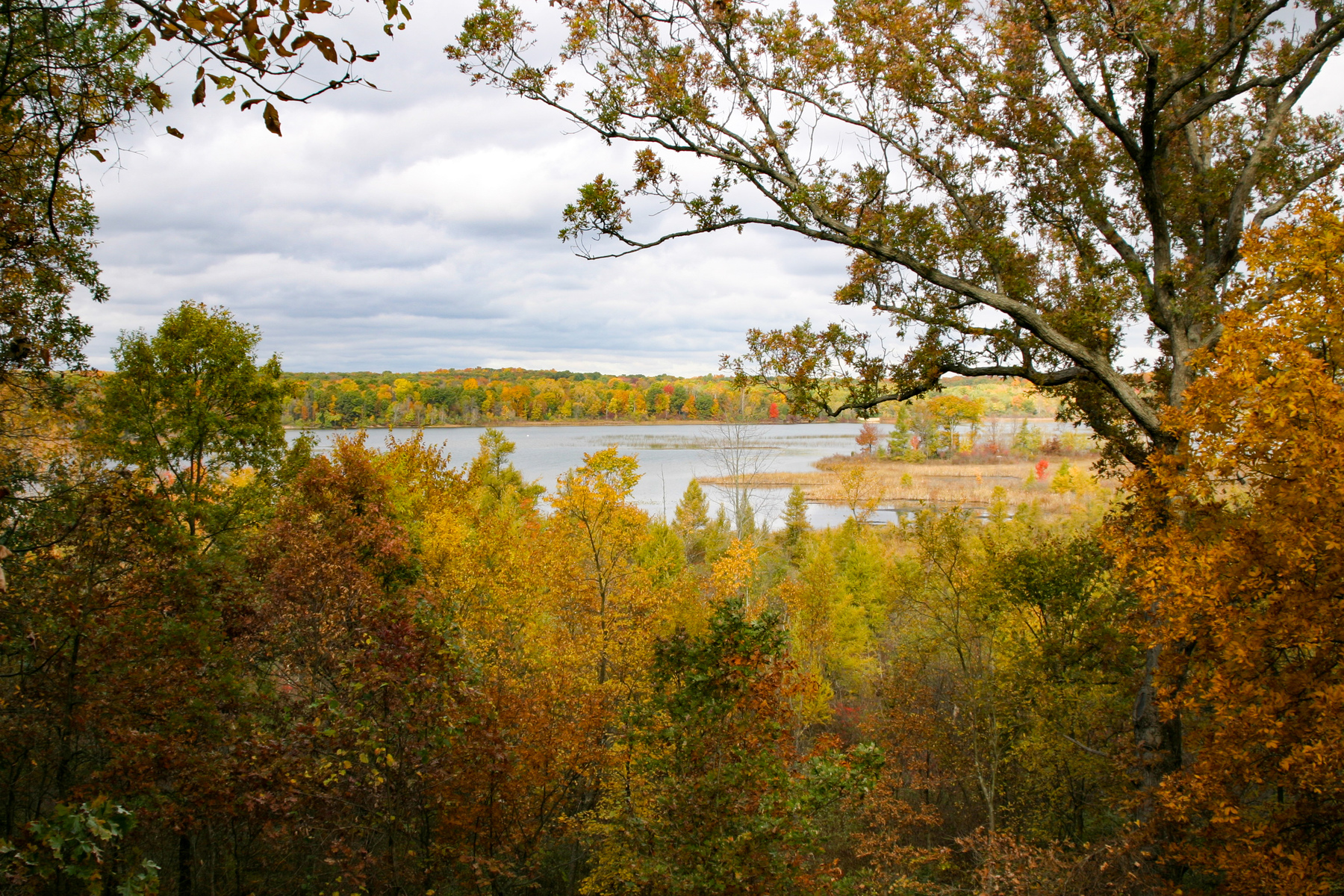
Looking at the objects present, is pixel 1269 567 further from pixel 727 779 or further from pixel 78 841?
pixel 78 841

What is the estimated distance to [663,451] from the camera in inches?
2884

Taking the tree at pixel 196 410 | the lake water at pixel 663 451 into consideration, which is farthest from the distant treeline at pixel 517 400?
the tree at pixel 196 410

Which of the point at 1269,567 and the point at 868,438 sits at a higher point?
the point at 868,438

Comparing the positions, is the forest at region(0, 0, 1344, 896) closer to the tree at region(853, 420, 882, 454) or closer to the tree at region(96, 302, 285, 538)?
the tree at region(96, 302, 285, 538)

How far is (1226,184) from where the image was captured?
8164mm

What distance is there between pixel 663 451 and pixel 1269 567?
67.3 metres

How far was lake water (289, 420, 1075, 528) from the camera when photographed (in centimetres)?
4366

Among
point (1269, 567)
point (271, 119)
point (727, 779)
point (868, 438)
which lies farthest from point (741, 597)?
point (868, 438)

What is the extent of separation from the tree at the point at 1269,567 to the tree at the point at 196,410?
16.7 meters

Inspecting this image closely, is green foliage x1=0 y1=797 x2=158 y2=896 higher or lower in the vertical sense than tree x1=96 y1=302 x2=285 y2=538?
lower

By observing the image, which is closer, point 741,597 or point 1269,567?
point 1269,567

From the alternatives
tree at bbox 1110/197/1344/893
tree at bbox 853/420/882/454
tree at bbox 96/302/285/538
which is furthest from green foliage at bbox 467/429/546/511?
tree at bbox 853/420/882/454

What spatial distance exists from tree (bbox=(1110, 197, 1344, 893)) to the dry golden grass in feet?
130

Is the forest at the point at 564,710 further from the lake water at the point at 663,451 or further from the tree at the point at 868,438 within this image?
the tree at the point at 868,438
